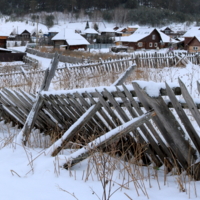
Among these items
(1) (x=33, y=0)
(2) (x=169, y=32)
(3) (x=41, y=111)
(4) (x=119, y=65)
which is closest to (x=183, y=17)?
(2) (x=169, y=32)

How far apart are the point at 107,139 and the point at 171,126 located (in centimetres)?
63

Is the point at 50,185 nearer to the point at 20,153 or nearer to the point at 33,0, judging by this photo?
the point at 20,153

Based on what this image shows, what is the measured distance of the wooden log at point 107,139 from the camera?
2594 mm

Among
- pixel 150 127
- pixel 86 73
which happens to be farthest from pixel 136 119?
pixel 86 73

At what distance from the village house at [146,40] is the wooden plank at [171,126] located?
4382 cm

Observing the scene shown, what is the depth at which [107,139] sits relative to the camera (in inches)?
106

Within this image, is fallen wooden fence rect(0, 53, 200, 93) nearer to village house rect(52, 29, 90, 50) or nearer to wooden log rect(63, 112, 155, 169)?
wooden log rect(63, 112, 155, 169)

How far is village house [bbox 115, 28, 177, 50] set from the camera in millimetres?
45925

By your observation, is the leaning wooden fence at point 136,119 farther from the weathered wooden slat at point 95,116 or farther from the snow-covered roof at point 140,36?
the snow-covered roof at point 140,36

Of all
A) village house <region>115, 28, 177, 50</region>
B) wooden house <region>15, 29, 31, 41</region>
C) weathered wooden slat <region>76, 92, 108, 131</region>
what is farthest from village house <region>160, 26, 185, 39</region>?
weathered wooden slat <region>76, 92, 108, 131</region>

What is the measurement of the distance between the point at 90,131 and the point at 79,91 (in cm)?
64

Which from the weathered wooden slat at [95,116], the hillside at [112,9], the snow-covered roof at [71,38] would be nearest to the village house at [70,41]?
the snow-covered roof at [71,38]

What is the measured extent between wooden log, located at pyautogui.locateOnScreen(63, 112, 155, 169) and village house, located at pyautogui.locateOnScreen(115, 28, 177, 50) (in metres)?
43.7

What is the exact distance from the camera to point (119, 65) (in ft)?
37.9
